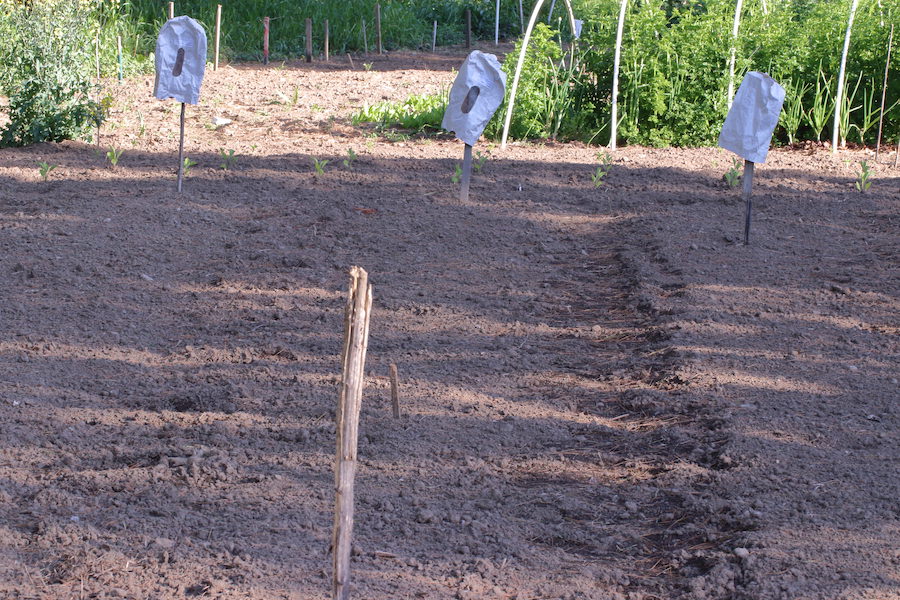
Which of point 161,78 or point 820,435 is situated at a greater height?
point 161,78

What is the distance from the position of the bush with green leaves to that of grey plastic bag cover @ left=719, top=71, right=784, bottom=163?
5264 millimetres

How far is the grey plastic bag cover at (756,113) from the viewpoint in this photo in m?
5.70

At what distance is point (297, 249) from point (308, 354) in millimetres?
1542

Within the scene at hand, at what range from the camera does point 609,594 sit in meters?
2.69

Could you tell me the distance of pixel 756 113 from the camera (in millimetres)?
5723

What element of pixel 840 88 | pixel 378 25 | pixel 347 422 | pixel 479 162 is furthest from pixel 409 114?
pixel 347 422

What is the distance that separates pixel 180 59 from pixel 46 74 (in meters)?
2.06

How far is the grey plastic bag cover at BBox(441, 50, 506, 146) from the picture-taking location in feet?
20.8

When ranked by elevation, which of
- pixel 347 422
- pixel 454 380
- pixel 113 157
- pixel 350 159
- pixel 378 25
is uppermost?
pixel 378 25

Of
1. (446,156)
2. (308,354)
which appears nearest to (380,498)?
(308,354)

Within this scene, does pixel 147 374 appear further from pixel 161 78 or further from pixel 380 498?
pixel 161 78

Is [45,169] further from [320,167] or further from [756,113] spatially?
[756,113]

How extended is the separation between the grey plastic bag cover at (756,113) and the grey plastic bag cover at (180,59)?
11.8 feet

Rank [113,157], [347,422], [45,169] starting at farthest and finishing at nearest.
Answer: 1. [113,157]
2. [45,169]
3. [347,422]
